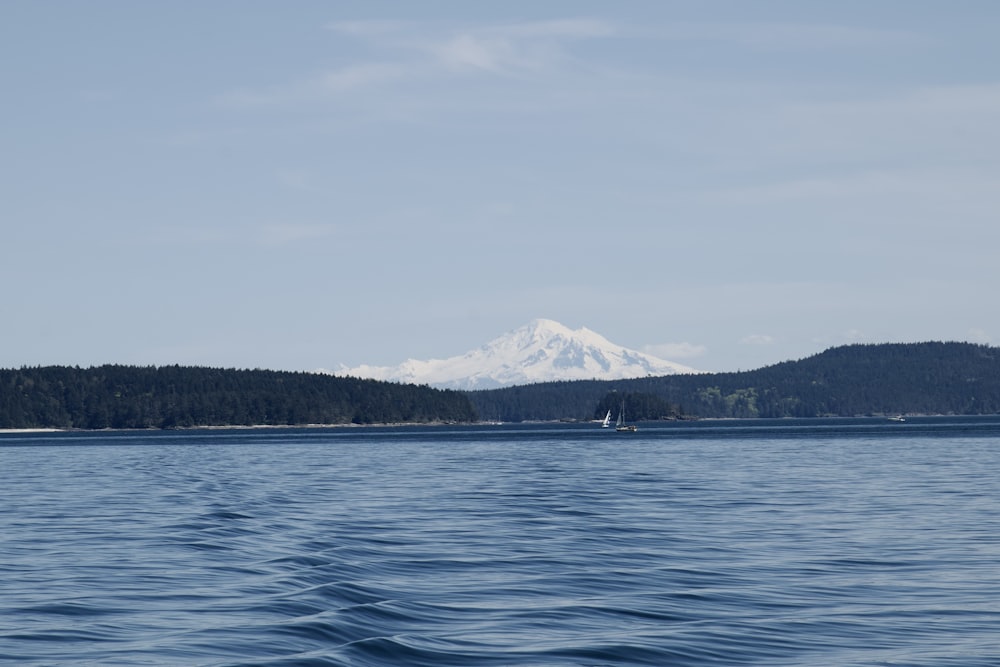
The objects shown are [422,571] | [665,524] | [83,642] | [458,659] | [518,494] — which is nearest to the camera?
[458,659]

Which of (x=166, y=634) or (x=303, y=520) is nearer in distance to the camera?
(x=166, y=634)

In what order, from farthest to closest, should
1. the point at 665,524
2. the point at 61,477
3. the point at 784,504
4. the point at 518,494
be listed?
the point at 61,477 → the point at 518,494 → the point at 784,504 → the point at 665,524

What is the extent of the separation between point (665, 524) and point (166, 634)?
24.3 m

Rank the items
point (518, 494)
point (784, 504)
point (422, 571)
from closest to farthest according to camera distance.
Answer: point (422, 571) < point (784, 504) < point (518, 494)

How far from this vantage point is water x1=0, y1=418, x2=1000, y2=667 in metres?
21.0

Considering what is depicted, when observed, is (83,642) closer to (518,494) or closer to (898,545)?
Result: (898,545)

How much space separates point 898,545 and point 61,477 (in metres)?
64.5

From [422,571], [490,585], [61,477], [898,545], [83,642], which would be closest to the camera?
[83,642]

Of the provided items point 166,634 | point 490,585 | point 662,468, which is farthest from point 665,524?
point 662,468

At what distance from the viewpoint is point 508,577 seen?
29859 mm

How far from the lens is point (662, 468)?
3556 inches

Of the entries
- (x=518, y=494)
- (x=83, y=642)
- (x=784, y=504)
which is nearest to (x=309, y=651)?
(x=83, y=642)

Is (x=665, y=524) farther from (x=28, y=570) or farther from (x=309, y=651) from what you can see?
(x=309, y=651)

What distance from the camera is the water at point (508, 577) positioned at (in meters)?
21.0
